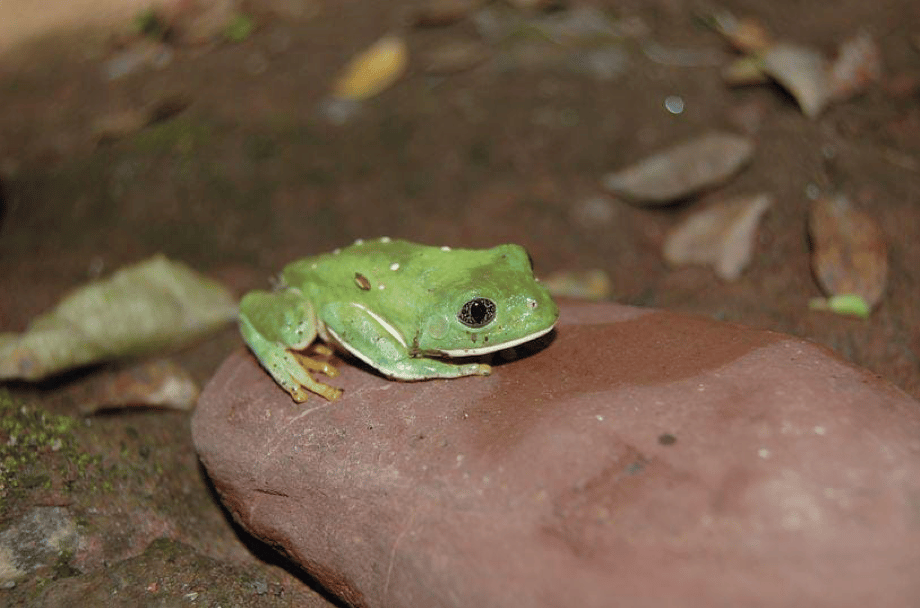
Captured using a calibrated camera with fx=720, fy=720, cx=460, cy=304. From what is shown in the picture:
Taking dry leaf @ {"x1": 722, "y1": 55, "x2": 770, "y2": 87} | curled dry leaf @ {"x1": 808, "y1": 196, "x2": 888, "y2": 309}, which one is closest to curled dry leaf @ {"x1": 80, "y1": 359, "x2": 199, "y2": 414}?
curled dry leaf @ {"x1": 808, "y1": 196, "x2": 888, "y2": 309}

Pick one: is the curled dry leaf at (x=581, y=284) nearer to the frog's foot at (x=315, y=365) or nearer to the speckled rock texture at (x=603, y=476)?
the speckled rock texture at (x=603, y=476)


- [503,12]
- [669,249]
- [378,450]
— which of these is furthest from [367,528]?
[503,12]

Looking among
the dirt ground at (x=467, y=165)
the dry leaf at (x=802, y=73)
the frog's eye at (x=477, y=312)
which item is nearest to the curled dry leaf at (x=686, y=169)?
the dirt ground at (x=467, y=165)

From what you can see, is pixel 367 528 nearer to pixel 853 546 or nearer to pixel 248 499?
pixel 248 499

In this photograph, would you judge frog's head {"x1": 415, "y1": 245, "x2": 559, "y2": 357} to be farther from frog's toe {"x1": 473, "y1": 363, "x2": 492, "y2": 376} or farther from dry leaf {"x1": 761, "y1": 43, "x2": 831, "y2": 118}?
dry leaf {"x1": 761, "y1": 43, "x2": 831, "y2": 118}

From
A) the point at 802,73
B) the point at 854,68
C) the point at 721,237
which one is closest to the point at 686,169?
the point at 721,237

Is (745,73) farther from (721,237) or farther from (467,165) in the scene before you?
(467,165)
